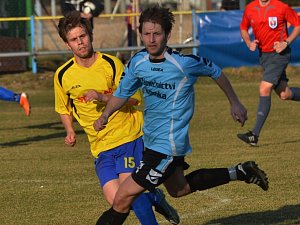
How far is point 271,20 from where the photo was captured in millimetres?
12820

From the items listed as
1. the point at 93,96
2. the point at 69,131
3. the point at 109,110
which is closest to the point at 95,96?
the point at 93,96

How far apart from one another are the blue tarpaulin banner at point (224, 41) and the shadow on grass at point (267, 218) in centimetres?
1314

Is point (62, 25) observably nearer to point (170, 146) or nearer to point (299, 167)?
point (170, 146)

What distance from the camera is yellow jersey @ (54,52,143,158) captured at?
7.14 m

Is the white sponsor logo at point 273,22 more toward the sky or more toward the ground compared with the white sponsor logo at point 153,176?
more toward the sky

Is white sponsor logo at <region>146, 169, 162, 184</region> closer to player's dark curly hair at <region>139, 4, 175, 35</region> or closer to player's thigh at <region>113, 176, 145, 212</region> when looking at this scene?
player's thigh at <region>113, 176, 145, 212</region>

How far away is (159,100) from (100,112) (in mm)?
818

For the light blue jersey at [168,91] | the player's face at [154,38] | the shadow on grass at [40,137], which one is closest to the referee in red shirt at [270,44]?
the shadow on grass at [40,137]

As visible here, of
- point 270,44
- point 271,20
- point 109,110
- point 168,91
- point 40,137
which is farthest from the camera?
point 40,137

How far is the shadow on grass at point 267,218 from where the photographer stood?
780 centimetres

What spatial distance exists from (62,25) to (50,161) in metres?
4.62

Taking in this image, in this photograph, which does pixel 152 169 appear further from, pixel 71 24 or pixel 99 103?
pixel 71 24

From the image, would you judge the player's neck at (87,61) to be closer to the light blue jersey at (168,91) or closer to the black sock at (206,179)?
the light blue jersey at (168,91)

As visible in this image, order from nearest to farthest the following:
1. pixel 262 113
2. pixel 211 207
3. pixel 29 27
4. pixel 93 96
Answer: pixel 93 96, pixel 211 207, pixel 262 113, pixel 29 27
